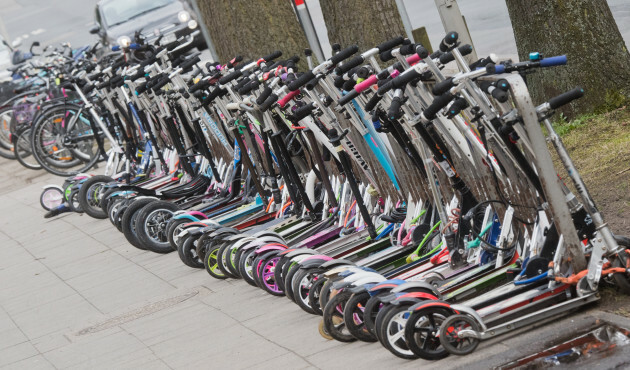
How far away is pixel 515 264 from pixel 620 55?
379 cm

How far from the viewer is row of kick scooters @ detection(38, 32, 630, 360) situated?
509 centimetres

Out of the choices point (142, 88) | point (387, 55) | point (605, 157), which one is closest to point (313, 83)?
point (387, 55)

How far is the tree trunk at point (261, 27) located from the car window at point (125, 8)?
11292 mm

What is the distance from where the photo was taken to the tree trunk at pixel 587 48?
8812 millimetres

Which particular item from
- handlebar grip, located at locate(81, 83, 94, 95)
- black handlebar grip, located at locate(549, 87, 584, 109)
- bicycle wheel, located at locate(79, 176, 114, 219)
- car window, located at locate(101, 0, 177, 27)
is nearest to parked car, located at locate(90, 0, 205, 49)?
car window, located at locate(101, 0, 177, 27)

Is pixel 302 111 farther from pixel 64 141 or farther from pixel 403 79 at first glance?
pixel 64 141

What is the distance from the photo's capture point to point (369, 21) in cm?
961

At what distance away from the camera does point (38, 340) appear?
303 inches

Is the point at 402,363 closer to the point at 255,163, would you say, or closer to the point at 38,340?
the point at 38,340

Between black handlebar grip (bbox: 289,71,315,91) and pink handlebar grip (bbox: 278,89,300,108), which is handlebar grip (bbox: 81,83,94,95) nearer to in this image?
pink handlebar grip (bbox: 278,89,300,108)

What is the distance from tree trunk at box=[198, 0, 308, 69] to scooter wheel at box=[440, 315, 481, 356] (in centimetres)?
618

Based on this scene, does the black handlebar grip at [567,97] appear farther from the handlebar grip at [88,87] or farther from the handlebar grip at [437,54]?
the handlebar grip at [88,87]

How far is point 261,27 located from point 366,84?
5.10m

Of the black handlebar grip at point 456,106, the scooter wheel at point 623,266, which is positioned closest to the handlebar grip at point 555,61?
the black handlebar grip at point 456,106
